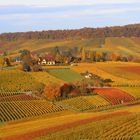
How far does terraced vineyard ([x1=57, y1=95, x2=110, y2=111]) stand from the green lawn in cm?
2059

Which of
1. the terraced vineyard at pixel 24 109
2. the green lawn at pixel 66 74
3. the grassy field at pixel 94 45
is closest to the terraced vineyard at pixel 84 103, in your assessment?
the terraced vineyard at pixel 24 109

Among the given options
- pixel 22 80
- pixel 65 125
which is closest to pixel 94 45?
pixel 22 80

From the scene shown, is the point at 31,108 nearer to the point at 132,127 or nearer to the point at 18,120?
the point at 18,120

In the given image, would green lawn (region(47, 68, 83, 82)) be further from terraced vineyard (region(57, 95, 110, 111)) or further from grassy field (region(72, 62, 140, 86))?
terraced vineyard (region(57, 95, 110, 111))

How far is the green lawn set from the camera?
94113mm

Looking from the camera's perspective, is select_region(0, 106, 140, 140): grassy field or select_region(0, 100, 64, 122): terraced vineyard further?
select_region(0, 100, 64, 122): terraced vineyard

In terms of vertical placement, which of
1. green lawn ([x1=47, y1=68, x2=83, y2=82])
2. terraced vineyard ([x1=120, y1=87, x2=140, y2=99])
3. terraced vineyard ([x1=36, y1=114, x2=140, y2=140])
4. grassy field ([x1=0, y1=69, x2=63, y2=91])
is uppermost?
terraced vineyard ([x1=36, y1=114, x2=140, y2=140])

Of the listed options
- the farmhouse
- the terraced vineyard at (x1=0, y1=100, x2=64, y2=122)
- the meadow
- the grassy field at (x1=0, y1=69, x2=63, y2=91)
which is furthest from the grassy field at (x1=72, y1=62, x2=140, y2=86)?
the terraced vineyard at (x1=0, y1=100, x2=64, y2=122)

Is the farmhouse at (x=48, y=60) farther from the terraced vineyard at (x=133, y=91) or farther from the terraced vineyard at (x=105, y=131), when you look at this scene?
the terraced vineyard at (x=105, y=131)

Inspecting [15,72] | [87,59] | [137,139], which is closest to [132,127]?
[137,139]

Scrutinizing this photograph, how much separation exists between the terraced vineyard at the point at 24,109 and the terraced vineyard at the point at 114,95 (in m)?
10.5

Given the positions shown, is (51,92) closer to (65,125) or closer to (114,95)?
(114,95)

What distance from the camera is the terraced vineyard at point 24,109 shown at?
58.1 meters

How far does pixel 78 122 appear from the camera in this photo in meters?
51.4
